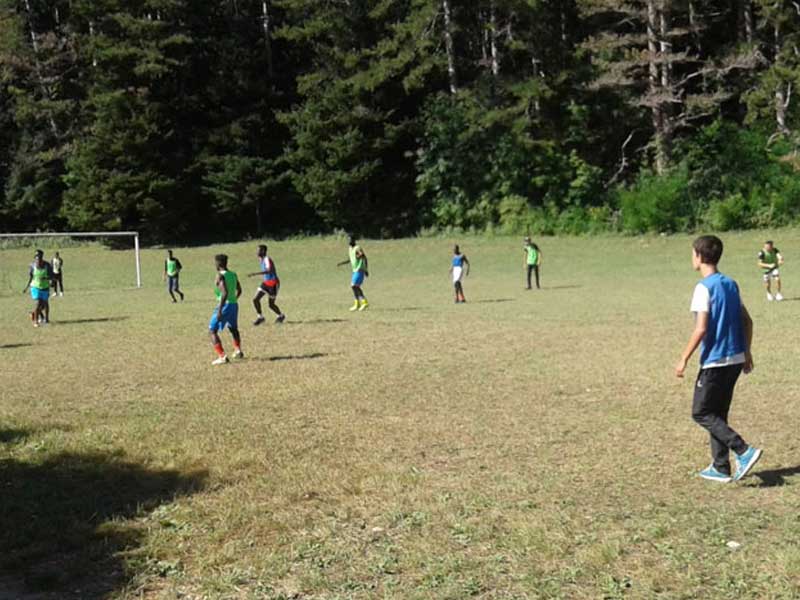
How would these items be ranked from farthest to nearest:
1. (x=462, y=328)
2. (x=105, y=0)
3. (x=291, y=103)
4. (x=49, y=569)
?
(x=291, y=103), (x=105, y=0), (x=462, y=328), (x=49, y=569)

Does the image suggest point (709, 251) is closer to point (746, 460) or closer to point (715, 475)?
point (746, 460)

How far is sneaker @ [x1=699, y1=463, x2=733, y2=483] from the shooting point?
6.26 meters

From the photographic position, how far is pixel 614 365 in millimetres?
11930

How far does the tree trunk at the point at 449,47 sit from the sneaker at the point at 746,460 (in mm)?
43589

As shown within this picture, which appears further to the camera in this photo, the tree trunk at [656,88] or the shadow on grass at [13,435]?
the tree trunk at [656,88]

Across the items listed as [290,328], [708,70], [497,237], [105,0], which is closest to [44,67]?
[105,0]

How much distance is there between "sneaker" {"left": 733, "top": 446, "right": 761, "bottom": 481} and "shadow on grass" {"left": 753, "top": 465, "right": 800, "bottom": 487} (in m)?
0.16

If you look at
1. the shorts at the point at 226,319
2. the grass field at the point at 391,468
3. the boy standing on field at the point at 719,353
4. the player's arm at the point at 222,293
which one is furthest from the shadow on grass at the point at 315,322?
the boy standing on field at the point at 719,353

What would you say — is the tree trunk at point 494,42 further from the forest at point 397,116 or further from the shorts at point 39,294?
the shorts at point 39,294

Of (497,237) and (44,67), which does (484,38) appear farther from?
(44,67)

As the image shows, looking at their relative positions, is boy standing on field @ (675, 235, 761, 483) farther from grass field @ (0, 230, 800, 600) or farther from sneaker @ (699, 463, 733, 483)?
grass field @ (0, 230, 800, 600)

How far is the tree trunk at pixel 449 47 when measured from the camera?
154ft

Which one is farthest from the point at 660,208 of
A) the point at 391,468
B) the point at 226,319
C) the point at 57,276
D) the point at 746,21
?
the point at 391,468

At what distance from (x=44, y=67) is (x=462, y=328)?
45.1 m
